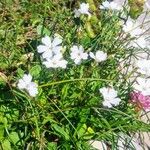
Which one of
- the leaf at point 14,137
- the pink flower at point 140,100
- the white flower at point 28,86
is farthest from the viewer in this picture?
the pink flower at point 140,100

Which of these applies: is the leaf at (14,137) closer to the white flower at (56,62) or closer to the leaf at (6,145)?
the leaf at (6,145)

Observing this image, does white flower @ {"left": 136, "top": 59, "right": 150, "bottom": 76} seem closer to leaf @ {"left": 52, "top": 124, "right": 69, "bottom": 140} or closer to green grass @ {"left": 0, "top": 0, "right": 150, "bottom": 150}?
green grass @ {"left": 0, "top": 0, "right": 150, "bottom": 150}

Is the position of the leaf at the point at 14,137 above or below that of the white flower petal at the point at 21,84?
below

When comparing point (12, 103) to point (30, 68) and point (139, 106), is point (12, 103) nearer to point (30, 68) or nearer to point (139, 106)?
point (30, 68)

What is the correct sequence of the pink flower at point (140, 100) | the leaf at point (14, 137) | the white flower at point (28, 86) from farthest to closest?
the pink flower at point (140, 100) < the leaf at point (14, 137) < the white flower at point (28, 86)

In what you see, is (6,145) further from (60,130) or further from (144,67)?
(144,67)

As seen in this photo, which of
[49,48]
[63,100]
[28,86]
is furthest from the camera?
[63,100]

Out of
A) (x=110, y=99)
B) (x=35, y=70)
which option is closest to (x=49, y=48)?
(x=35, y=70)

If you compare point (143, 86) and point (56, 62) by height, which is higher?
point (56, 62)

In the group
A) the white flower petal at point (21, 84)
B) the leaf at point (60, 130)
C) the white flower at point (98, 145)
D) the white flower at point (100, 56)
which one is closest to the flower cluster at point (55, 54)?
the white flower at point (100, 56)

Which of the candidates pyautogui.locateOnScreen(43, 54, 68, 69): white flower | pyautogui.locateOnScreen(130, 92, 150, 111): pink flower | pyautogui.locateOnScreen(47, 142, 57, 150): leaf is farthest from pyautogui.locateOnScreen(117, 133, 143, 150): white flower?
pyautogui.locateOnScreen(43, 54, 68, 69): white flower
